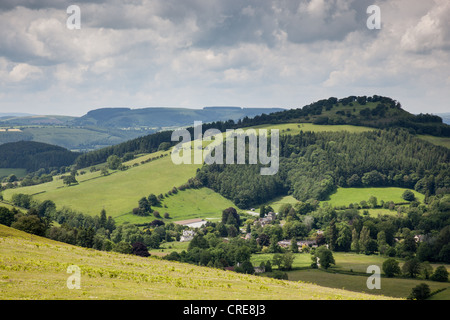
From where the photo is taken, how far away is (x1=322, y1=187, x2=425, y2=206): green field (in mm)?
171337

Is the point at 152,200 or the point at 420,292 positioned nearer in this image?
the point at 420,292

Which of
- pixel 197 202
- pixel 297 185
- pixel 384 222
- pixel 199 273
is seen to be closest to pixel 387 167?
pixel 297 185

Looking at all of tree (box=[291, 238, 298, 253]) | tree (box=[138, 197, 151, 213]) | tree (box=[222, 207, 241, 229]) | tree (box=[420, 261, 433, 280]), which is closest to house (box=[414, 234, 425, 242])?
tree (box=[291, 238, 298, 253])

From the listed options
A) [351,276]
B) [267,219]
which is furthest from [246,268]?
[267,219]

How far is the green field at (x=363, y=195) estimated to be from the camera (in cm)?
17134

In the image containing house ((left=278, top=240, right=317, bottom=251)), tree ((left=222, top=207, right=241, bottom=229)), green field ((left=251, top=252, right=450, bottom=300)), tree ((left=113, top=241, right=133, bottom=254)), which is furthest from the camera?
tree ((left=222, top=207, right=241, bottom=229))

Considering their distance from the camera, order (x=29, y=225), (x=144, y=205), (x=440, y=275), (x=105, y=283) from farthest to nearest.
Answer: (x=144, y=205), (x=440, y=275), (x=29, y=225), (x=105, y=283)

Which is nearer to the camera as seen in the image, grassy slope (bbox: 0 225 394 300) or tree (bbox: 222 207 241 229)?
grassy slope (bbox: 0 225 394 300)

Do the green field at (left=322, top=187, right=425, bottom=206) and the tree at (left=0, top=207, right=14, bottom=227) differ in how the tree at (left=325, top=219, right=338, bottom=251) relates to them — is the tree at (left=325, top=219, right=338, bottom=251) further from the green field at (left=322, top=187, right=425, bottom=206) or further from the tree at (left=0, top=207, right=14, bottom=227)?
the tree at (left=0, top=207, right=14, bottom=227)

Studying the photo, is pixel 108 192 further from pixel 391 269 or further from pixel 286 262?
pixel 391 269

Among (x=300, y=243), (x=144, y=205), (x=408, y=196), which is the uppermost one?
(x=408, y=196)

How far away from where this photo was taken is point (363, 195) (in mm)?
177375
